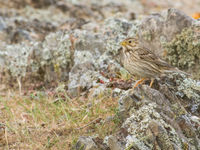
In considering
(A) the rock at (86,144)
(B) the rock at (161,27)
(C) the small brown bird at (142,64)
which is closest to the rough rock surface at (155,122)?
(A) the rock at (86,144)

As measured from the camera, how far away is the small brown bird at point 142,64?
6628mm

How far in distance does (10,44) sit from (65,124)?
433cm

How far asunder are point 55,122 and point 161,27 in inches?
133

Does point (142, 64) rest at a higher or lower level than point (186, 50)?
lower

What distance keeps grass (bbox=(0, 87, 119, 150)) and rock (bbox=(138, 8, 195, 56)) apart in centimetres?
206

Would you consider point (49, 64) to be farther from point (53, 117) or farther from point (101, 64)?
point (53, 117)

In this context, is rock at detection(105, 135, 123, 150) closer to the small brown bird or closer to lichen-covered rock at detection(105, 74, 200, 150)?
lichen-covered rock at detection(105, 74, 200, 150)

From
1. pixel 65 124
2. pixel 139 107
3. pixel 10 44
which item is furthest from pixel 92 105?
pixel 10 44

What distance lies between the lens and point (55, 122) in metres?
5.84

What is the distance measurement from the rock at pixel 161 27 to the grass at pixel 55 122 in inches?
81.2

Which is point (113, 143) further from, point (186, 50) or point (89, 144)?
point (186, 50)

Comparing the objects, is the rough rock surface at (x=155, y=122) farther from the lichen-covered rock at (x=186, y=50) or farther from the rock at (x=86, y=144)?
the lichen-covered rock at (x=186, y=50)

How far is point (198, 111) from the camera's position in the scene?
20.2ft

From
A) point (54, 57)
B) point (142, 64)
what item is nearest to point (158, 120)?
point (142, 64)
